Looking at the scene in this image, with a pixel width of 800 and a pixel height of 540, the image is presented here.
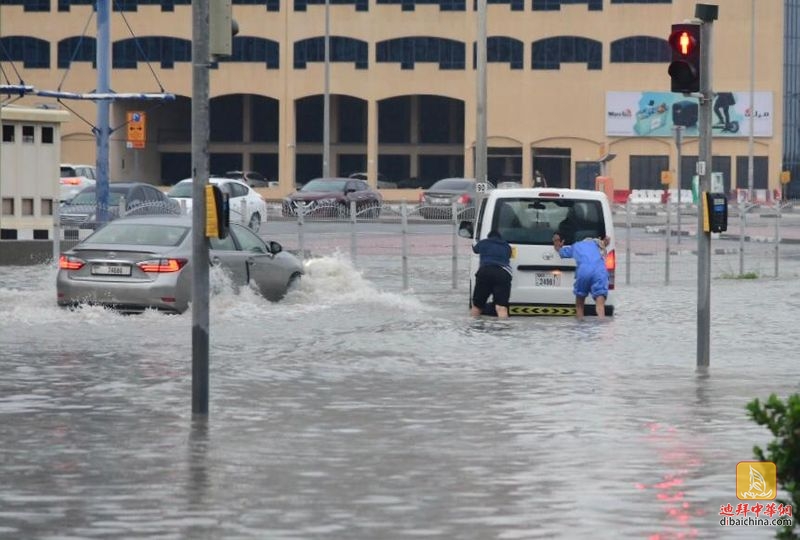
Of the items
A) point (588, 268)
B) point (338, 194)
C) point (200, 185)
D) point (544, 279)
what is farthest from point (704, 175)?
point (338, 194)

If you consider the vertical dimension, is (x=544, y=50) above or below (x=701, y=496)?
above

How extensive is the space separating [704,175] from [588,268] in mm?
5515

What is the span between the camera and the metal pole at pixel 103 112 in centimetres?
3491

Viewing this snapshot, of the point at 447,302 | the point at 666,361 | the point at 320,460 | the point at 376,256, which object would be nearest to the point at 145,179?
the point at 376,256

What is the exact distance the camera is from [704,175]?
680 inches

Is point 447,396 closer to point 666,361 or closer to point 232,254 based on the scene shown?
point 666,361

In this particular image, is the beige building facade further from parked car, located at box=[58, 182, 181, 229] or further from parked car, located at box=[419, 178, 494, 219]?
parked car, located at box=[58, 182, 181, 229]

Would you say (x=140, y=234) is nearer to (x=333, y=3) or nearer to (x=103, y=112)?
(x=103, y=112)

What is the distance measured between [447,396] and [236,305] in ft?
30.0

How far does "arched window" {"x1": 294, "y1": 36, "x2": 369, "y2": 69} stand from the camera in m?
92.4

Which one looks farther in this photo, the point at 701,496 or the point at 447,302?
the point at 447,302

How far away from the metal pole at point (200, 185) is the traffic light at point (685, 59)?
5.20m

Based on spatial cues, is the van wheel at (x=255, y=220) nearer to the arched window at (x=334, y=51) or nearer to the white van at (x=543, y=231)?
the white van at (x=543, y=231)

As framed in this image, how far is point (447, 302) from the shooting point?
27.2m
